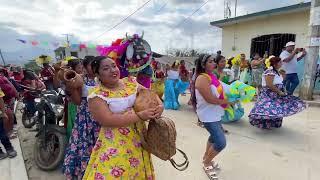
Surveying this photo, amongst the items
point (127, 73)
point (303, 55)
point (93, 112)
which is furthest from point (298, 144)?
point (303, 55)

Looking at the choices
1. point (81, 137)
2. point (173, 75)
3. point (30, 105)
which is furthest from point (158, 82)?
point (81, 137)

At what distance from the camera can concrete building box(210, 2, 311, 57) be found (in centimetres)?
1106

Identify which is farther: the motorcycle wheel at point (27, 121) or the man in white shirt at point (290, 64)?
the man in white shirt at point (290, 64)

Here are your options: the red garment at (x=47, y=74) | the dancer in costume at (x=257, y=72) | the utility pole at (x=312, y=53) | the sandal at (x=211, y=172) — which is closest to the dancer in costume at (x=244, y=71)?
the dancer in costume at (x=257, y=72)

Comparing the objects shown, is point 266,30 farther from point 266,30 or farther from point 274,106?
point 274,106

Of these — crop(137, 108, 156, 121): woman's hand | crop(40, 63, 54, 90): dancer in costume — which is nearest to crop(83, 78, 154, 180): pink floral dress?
crop(137, 108, 156, 121): woman's hand

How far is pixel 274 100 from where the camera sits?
4.98 meters

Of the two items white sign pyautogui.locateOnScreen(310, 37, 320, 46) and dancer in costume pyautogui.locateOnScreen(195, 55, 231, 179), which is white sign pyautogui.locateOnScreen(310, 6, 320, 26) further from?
dancer in costume pyautogui.locateOnScreen(195, 55, 231, 179)

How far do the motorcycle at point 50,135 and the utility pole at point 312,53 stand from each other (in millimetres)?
7211

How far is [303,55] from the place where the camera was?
8539mm

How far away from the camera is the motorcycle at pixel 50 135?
147 inches

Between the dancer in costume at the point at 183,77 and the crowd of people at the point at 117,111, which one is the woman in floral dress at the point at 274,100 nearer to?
the crowd of people at the point at 117,111

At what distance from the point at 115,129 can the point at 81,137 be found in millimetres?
1252

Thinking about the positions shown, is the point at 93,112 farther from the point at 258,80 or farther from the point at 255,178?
the point at 258,80
